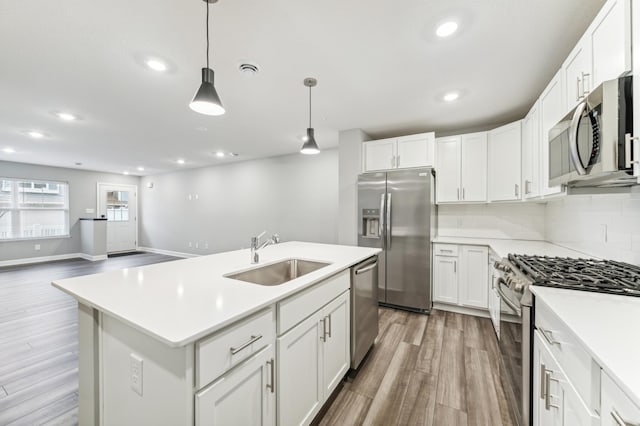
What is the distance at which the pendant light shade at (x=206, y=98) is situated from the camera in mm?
1425

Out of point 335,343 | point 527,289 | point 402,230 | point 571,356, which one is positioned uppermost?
point 402,230

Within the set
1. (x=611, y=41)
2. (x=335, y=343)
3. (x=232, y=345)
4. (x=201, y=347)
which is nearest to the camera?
(x=201, y=347)

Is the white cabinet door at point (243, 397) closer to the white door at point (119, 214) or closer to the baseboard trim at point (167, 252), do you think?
the baseboard trim at point (167, 252)

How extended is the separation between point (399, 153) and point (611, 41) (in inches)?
88.1

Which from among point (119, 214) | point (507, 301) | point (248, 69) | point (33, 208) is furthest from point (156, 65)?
point (119, 214)

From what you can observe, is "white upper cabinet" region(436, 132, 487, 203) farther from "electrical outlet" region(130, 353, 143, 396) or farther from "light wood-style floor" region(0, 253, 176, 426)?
"light wood-style floor" region(0, 253, 176, 426)

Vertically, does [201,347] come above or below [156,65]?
below

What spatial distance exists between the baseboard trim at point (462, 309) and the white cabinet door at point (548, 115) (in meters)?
1.74

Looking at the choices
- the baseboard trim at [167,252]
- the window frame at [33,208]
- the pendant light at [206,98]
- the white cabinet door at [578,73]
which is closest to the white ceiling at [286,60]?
the white cabinet door at [578,73]

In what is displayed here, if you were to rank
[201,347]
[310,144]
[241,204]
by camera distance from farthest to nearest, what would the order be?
[241,204] < [310,144] < [201,347]

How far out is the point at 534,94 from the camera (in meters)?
2.57

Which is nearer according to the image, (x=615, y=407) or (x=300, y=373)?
(x=615, y=407)

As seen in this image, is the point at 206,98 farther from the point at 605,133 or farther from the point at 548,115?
the point at 548,115

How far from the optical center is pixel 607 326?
87cm
